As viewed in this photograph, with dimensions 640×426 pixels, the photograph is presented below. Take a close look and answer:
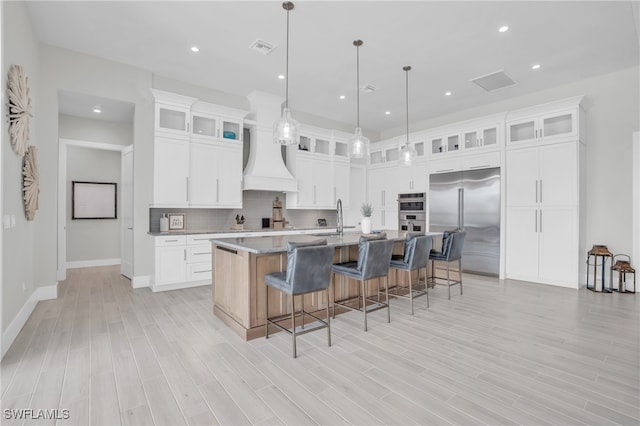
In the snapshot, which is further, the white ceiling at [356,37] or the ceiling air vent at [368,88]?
the ceiling air vent at [368,88]

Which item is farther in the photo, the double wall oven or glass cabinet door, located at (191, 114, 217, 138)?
the double wall oven

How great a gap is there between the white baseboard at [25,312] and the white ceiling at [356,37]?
3261mm

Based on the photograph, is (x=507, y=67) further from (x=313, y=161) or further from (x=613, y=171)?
(x=313, y=161)

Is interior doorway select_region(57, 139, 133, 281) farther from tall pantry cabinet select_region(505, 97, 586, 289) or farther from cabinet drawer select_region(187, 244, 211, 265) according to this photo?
tall pantry cabinet select_region(505, 97, 586, 289)

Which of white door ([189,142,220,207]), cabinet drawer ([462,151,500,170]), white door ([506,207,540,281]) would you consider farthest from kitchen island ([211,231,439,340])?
cabinet drawer ([462,151,500,170])

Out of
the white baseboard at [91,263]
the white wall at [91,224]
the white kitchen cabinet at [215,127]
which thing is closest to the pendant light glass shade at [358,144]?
the white kitchen cabinet at [215,127]

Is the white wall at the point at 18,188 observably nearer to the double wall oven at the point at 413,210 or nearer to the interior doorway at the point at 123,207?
the interior doorway at the point at 123,207

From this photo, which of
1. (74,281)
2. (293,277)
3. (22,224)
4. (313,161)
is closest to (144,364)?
(293,277)

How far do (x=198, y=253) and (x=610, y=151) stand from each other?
265 inches

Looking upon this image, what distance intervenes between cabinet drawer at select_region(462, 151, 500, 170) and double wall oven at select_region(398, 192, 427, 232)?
1.04 metres

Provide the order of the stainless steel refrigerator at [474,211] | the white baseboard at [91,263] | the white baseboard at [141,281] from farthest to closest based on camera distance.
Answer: the white baseboard at [91,263], the stainless steel refrigerator at [474,211], the white baseboard at [141,281]

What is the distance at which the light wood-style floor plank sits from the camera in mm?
1858

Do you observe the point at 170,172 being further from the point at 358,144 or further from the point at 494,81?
the point at 494,81

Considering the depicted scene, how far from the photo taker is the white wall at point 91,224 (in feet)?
21.3
